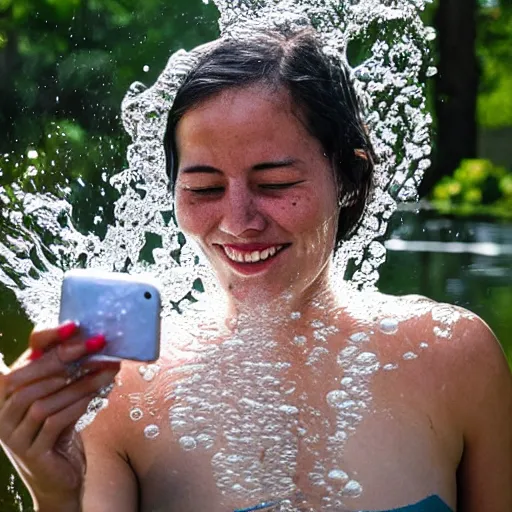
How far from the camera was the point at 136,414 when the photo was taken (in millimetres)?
1839

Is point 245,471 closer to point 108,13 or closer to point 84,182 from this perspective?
point 84,182

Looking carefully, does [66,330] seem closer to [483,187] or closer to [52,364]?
[52,364]

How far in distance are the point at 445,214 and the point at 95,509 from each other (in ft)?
6.33

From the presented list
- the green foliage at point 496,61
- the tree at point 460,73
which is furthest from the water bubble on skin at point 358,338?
the green foliage at point 496,61

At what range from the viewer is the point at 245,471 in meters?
1.83

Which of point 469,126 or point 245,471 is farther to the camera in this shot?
point 469,126

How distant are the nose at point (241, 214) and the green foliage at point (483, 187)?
320 cm

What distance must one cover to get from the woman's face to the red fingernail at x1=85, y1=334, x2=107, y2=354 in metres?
0.41

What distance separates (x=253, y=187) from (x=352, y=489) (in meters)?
0.58

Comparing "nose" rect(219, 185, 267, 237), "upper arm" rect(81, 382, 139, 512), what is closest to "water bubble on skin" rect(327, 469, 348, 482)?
"upper arm" rect(81, 382, 139, 512)

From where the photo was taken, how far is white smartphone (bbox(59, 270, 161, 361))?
137 cm

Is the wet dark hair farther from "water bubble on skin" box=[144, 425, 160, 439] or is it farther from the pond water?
"water bubble on skin" box=[144, 425, 160, 439]

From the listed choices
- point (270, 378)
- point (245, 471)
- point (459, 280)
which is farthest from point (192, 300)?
point (459, 280)

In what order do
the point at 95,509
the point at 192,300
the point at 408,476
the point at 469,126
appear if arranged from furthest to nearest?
the point at 469,126
the point at 192,300
the point at 408,476
the point at 95,509
